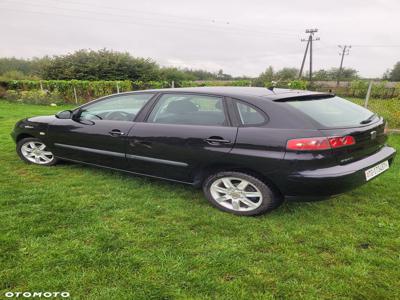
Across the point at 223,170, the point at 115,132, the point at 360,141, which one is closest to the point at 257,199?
the point at 223,170

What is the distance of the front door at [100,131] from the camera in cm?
394

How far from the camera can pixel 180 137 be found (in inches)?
136

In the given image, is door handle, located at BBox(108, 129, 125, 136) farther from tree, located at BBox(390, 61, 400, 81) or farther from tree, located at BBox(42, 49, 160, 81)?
tree, located at BBox(390, 61, 400, 81)

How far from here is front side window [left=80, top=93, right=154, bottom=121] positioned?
396cm

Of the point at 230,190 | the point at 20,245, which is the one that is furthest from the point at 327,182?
the point at 20,245

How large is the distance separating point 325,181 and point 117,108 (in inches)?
109

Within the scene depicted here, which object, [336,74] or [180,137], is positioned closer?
[180,137]

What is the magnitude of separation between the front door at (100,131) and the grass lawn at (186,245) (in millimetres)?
434

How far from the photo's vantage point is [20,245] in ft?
8.82

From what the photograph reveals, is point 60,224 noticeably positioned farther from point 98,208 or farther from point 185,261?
point 185,261

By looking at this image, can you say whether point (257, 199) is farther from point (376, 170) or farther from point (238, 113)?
point (376, 170)

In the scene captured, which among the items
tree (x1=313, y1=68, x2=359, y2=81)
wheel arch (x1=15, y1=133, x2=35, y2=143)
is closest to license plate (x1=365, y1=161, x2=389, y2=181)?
wheel arch (x1=15, y1=133, x2=35, y2=143)

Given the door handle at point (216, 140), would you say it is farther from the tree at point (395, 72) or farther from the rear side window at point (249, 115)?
the tree at point (395, 72)

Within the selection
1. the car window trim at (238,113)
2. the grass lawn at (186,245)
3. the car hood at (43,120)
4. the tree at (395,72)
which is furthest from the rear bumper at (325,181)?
the tree at (395,72)
